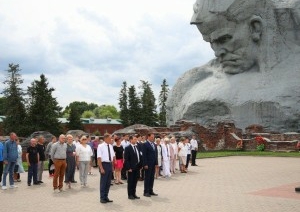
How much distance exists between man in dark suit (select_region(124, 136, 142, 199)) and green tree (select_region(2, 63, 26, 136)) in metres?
44.1

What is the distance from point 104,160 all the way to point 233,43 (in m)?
33.0

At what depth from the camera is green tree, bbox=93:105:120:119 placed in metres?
125

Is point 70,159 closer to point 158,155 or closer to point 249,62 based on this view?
point 158,155

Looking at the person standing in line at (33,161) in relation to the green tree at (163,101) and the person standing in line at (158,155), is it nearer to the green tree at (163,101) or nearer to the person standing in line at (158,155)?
the person standing in line at (158,155)

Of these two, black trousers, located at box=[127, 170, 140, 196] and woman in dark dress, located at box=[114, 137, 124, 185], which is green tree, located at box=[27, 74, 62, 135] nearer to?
woman in dark dress, located at box=[114, 137, 124, 185]

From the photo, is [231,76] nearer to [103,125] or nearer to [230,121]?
[230,121]

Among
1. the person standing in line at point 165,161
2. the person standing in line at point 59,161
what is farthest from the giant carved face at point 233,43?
the person standing in line at point 59,161

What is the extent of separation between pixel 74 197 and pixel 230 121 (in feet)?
91.9

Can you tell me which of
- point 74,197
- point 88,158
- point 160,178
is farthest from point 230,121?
point 74,197

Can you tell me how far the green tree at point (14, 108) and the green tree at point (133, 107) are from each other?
24.0 meters

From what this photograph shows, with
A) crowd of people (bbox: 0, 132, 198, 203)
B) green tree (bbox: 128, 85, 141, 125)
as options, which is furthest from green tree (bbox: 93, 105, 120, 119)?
crowd of people (bbox: 0, 132, 198, 203)

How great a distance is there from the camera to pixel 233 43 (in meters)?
42.0

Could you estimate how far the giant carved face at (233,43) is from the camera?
41.5m

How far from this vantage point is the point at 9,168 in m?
13.9
